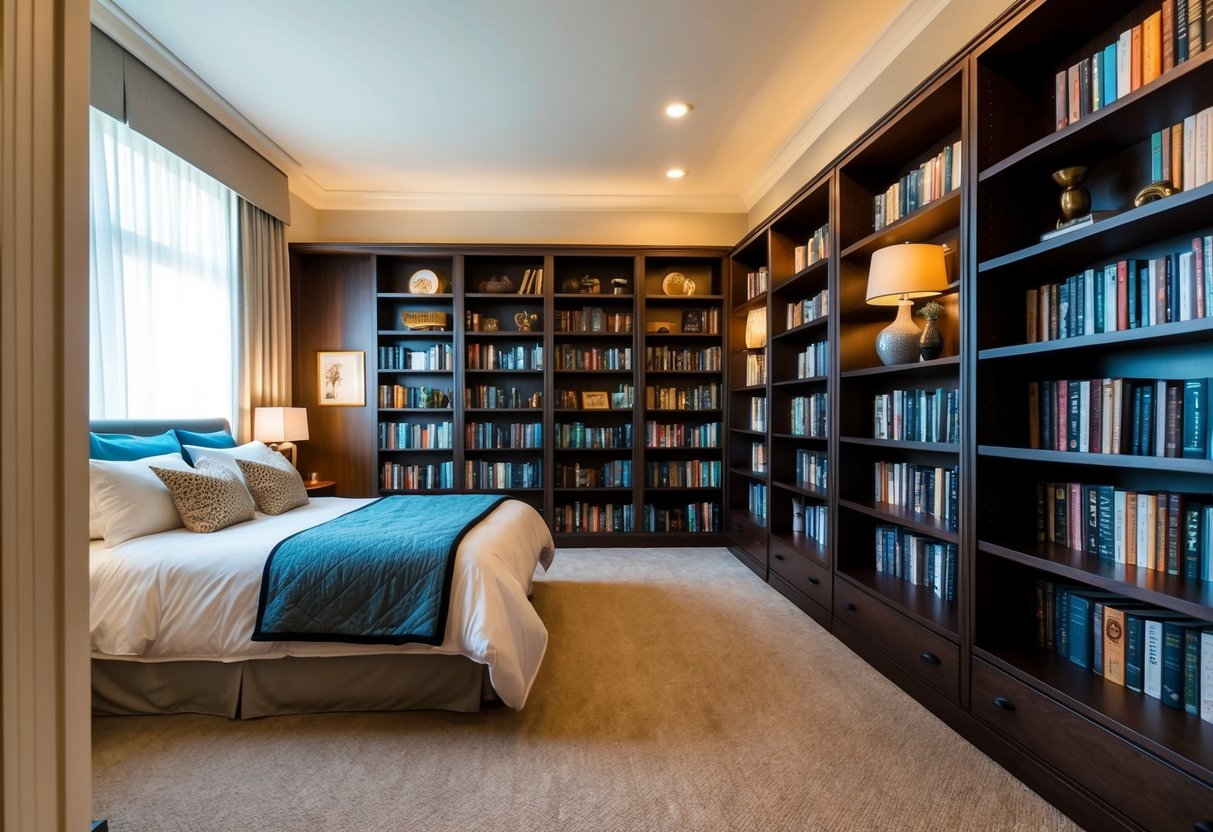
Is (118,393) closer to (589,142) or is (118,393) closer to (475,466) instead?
(475,466)

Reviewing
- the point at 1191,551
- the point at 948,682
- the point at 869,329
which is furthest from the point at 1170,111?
the point at 948,682

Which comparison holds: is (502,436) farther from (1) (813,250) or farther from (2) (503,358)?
(1) (813,250)

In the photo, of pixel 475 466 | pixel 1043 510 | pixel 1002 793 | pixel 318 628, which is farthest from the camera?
pixel 475 466

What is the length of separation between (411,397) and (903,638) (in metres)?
3.77

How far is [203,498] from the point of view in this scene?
227 cm

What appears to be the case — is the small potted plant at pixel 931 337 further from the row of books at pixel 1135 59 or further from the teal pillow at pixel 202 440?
the teal pillow at pixel 202 440

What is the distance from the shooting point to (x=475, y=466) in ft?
14.4

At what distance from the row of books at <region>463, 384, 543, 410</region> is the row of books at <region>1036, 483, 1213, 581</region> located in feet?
11.0

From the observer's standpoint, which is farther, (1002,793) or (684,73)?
(684,73)

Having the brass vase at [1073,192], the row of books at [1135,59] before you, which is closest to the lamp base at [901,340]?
the brass vase at [1073,192]

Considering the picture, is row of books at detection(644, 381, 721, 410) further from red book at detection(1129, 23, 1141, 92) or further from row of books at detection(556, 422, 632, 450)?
red book at detection(1129, 23, 1141, 92)

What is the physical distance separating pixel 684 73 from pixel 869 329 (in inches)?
65.6

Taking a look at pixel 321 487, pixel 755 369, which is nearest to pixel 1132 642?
pixel 755 369

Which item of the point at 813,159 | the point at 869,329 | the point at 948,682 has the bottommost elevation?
the point at 948,682
